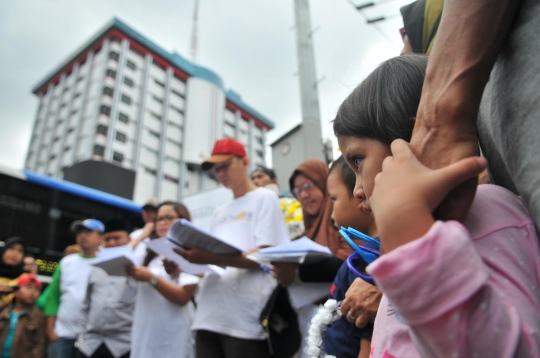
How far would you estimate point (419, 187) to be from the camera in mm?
523

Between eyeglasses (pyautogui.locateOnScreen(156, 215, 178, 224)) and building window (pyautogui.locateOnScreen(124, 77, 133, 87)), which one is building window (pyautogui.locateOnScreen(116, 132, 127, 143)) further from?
eyeglasses (pyautogui.locateOnScreen(156, 215, 178, 224))

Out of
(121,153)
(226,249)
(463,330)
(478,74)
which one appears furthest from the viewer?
(121,153)

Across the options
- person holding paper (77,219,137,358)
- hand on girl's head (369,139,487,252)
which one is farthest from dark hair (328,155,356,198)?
person holding paper (77,219,137,358)

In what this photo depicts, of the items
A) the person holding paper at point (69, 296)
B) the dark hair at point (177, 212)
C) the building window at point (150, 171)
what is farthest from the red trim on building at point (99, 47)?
the dark hair at point (177, 212)

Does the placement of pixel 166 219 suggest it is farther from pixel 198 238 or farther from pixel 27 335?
pixel 27 335

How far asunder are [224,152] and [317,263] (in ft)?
3.84

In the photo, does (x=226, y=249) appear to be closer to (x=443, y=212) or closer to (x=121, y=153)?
(x=443, y=212)

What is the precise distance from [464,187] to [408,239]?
0.12 metres

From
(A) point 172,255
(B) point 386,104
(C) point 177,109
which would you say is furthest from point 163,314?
(C) point 177,109

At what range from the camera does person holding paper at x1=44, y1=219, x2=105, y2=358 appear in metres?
3.55

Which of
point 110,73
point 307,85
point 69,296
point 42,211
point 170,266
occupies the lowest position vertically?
point 69,296

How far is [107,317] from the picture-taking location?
10.1 ft

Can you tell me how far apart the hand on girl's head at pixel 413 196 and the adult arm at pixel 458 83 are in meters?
0.04

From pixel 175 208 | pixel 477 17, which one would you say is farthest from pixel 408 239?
pixel 175 208
